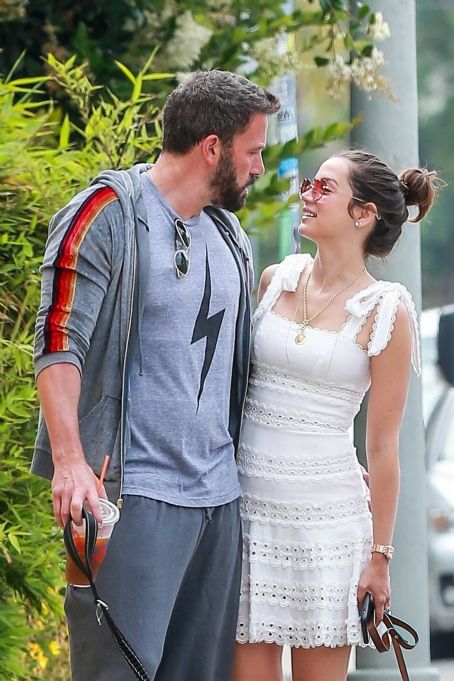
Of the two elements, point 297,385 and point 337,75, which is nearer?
point 297,385

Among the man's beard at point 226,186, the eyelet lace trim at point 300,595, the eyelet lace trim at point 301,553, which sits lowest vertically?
the eyelet lace trim at point 300,595

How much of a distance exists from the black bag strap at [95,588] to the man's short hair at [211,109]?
1010 millimetres

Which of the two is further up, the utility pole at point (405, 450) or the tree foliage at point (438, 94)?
the tree foliage at point (438, 94)

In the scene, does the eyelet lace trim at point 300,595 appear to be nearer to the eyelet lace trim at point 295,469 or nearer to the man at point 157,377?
the man at point 157,377

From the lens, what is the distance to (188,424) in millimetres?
3479

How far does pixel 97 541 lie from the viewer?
125 inches

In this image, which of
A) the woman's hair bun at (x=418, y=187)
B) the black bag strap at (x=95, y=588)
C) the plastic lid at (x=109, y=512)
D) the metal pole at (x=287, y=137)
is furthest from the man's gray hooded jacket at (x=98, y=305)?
the metal pole at (x=287, y=137)

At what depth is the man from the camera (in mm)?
3312

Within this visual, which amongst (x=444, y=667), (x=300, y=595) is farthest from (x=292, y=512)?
(x=444, y=667)

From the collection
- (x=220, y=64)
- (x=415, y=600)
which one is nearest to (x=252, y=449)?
(x=415, y=600)

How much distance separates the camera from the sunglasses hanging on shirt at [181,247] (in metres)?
3.49

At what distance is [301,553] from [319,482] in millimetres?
196

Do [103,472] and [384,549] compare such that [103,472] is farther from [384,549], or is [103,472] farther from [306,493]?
[384,549]

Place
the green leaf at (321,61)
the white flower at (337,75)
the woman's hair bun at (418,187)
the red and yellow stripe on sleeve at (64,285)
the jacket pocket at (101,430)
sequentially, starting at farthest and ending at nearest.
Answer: the green leaf at (321,61) < the white flower at (337,75) < the woman's hair bun at (418,187) < the jacket pocket at (101,430) < the red and yellow stripe on sleeve at (64,285)
